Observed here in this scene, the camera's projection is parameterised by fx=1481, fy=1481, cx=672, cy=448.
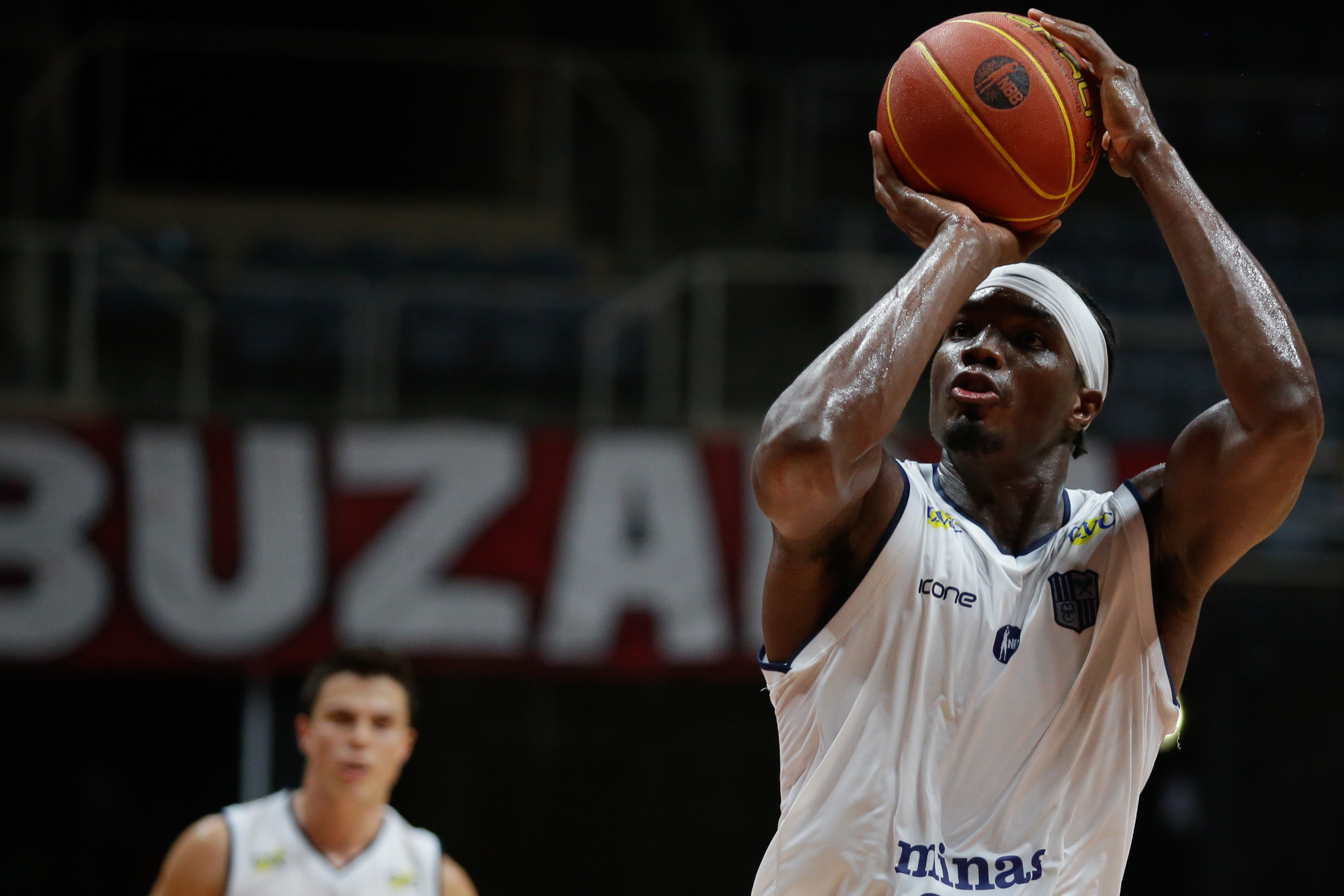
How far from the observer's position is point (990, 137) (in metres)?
2.36

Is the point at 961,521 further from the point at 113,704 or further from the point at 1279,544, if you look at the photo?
the point at 113,704

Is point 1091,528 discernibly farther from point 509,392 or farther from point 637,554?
point 509,392

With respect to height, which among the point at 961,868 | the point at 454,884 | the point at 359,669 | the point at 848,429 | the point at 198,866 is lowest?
the point at 454,884

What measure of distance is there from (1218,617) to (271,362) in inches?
220

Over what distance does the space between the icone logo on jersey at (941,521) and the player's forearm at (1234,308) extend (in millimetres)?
456

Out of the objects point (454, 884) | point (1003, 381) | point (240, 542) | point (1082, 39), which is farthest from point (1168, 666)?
point (240, 542)

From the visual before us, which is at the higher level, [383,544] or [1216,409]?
[1216,409]

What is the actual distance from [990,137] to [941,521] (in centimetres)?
62

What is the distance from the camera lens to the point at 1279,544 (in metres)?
7.57

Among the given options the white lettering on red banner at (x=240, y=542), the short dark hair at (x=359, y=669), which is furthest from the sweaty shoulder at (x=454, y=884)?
→ the white lettering on red banner at (x=240, y=542)

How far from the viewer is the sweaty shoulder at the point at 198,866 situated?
4574 mm

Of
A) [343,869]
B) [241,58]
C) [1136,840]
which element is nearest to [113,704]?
[241,58]

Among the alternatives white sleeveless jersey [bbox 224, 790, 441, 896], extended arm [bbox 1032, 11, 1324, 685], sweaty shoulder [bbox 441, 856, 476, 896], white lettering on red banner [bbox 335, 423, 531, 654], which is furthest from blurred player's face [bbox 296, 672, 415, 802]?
extended arm [bbox 1032, 11, 1324, 685]

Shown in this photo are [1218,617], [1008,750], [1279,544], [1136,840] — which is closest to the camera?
[1008,750]
